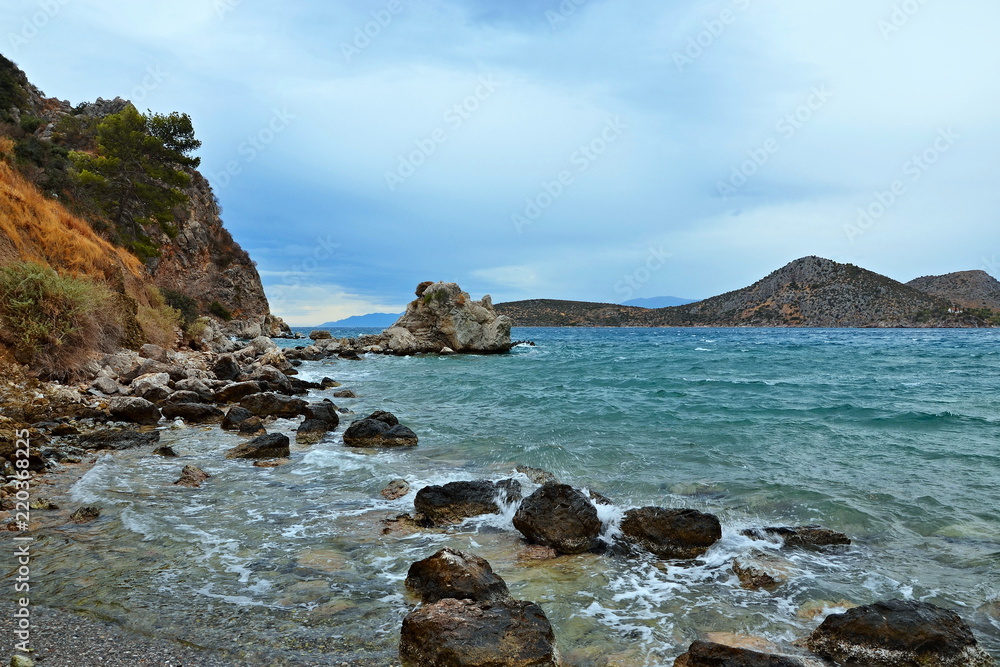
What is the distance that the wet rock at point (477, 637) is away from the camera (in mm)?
3822

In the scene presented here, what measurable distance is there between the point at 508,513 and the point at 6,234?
54.3ft

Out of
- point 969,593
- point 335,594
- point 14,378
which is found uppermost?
point 14,378

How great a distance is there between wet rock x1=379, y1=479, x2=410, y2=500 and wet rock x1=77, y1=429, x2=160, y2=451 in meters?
5.86

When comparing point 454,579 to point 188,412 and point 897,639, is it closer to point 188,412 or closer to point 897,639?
point 897,639

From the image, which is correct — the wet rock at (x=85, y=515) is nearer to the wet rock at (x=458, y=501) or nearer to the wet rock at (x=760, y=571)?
the wet rock at (x=458, y=501)

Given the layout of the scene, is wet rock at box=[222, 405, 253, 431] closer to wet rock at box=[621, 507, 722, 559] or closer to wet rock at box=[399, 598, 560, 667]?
wet rock at box=[621, 507, 722, 559]

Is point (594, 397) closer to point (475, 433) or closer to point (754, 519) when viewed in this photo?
point (475, 433)

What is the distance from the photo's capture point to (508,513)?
7414 mm

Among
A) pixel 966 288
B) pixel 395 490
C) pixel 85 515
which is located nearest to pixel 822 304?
pixel 966 288

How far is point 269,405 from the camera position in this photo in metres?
15.5

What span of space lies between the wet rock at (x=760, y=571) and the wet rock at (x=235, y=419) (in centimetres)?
1153

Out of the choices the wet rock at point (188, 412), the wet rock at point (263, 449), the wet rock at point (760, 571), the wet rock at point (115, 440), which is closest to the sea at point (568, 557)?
the wet rock at point (760, 571)

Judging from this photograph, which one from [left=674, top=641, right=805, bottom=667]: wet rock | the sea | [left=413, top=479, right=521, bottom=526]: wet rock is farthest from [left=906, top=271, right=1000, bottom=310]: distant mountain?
[left=674, top=641, right=805, bottom=667]: wet rock

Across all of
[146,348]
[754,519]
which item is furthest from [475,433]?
[146,348]
